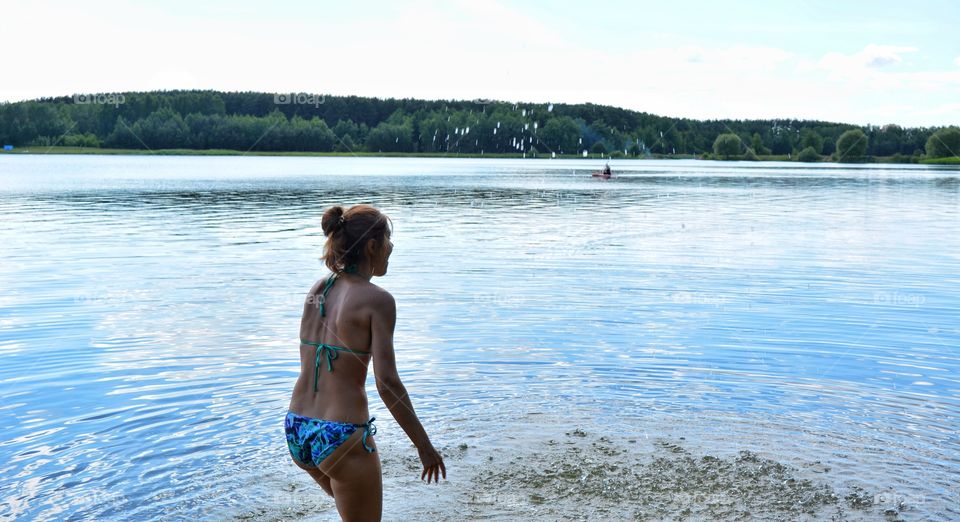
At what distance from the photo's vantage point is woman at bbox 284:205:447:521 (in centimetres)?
557

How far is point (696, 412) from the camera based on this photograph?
11547mm

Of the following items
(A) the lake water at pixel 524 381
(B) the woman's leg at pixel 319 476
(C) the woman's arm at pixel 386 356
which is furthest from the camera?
(A) the lake water at pixel 524 381

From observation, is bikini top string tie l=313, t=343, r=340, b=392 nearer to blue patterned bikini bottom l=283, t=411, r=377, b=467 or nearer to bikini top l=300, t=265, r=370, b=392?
bikini top l=300, t=265, r=370, b=392

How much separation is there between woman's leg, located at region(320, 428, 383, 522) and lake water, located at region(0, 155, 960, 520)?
2.42m

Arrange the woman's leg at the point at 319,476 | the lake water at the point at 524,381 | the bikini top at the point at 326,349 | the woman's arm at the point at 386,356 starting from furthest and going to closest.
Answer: the lake water at the point at 524,381 < the woman's leg at the point at 319,476 < the bikini top at the point at 326,349 < the woman's arm at the point at 386,356

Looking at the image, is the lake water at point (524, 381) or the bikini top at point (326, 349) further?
the lake water at point (524, 381)

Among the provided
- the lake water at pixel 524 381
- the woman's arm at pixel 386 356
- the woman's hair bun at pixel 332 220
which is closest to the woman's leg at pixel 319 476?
the woman's arm at pixel 386 356

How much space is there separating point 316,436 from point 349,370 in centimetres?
45

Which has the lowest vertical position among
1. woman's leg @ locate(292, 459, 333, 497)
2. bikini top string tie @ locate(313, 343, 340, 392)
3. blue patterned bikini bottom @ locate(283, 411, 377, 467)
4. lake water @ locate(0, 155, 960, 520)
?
lake water @ locate(0, 155, 960, 520)

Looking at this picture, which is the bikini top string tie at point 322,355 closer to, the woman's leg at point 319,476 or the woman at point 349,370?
the woman at point 349,370

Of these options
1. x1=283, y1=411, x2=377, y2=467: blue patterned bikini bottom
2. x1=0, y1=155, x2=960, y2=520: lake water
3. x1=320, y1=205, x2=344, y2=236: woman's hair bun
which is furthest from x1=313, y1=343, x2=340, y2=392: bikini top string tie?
x1=0, y1=155, x2=960, y2=520: lake water

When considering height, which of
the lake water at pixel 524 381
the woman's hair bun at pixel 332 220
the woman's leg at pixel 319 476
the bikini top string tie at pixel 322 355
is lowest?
the lake water at pixel 524 381

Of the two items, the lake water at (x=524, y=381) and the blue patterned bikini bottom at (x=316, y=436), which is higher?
the blue patterned bikini bottom at (x=316, y=436)

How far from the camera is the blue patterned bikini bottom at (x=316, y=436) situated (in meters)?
5.70
